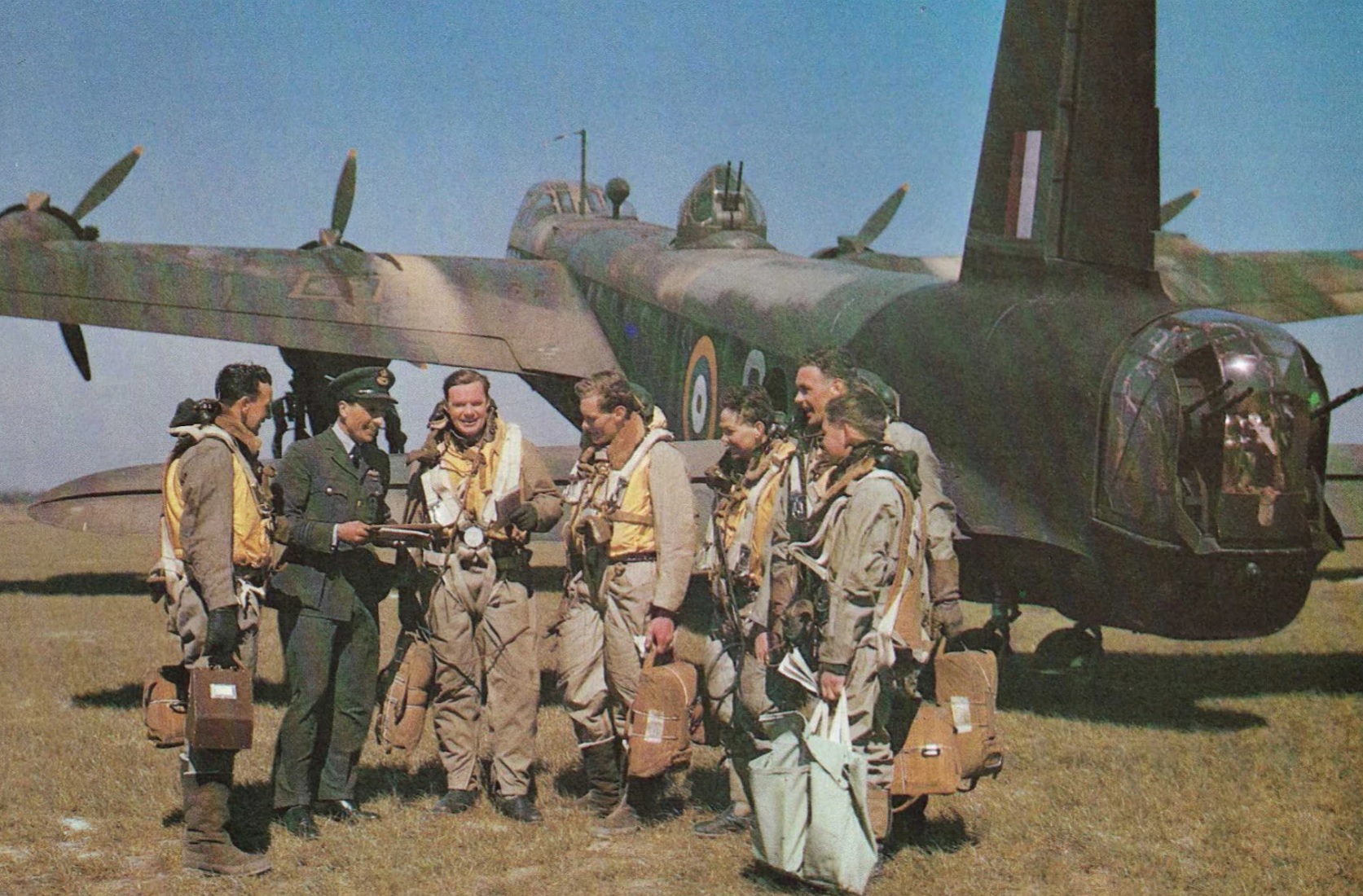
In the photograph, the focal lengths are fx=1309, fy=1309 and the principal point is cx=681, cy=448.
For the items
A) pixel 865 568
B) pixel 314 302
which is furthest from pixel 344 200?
pixel 865 568

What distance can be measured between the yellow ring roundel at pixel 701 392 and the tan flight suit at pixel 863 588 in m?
6.94

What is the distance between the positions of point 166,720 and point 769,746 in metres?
2.86

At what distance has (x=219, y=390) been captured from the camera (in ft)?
21.5

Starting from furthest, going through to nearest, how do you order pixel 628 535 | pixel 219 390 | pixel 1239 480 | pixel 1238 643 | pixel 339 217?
pixel 339 217 → pixel 1238 643 → pixel 1239 480 → pixel 628 535 → pixel 219 390

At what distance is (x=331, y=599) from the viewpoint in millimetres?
6836

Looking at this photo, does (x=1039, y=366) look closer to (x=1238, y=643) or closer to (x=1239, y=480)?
Answer: (x=1239, y=480)

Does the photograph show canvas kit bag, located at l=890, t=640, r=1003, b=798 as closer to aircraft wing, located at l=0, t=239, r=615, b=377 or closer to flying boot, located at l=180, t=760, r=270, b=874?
flying boot, located at l=180, t=760, r=270, b=874

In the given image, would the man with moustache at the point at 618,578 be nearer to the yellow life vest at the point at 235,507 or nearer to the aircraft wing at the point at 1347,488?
the yellow life vest at the point at 235,507

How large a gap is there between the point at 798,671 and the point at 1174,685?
637cm

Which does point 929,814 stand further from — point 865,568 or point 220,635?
point 220,635

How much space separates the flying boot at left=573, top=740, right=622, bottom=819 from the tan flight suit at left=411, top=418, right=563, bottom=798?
33 cm

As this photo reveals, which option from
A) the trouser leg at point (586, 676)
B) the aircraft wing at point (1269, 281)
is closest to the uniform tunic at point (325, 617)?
the trouser leg at point (586, 676)

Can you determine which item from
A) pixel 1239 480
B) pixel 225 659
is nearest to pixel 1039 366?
pixel 1239 480

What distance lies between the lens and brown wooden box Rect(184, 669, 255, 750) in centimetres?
589
